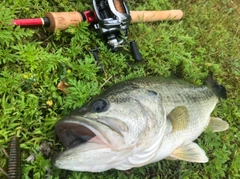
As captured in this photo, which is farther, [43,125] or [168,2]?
[168,2]

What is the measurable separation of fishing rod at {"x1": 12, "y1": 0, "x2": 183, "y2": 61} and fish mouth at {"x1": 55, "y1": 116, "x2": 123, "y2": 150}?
3.95 ft

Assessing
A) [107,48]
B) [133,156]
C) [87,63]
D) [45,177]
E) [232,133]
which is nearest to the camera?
[133,156]

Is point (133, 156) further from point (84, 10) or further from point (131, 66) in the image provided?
point (84, 10)

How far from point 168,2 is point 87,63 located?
1.83 metres

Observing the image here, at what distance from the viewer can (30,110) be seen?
10.3 ft

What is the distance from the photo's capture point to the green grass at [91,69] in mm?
3115

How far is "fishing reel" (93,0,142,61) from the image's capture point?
349cm

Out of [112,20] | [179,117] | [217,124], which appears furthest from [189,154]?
[112,20]

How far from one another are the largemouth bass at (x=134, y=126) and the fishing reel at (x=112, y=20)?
0.70 metres

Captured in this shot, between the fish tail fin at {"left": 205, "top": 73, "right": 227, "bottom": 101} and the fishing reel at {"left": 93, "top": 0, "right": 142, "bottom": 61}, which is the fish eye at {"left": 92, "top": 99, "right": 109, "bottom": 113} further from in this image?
the fish tail fin at {"left": 205, "top": 73, "right": 227, "bottom": 101}

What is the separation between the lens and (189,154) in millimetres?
3373

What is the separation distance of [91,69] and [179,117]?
1052 mm

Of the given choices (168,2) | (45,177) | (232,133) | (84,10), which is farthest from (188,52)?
(45,177)

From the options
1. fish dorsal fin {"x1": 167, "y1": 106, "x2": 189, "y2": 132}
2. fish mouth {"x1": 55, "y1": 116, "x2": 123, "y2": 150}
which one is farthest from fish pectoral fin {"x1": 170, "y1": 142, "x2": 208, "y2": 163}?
fish mouth {"x1": 55, "y1": 116, "x2": 123, "y2": 150}
